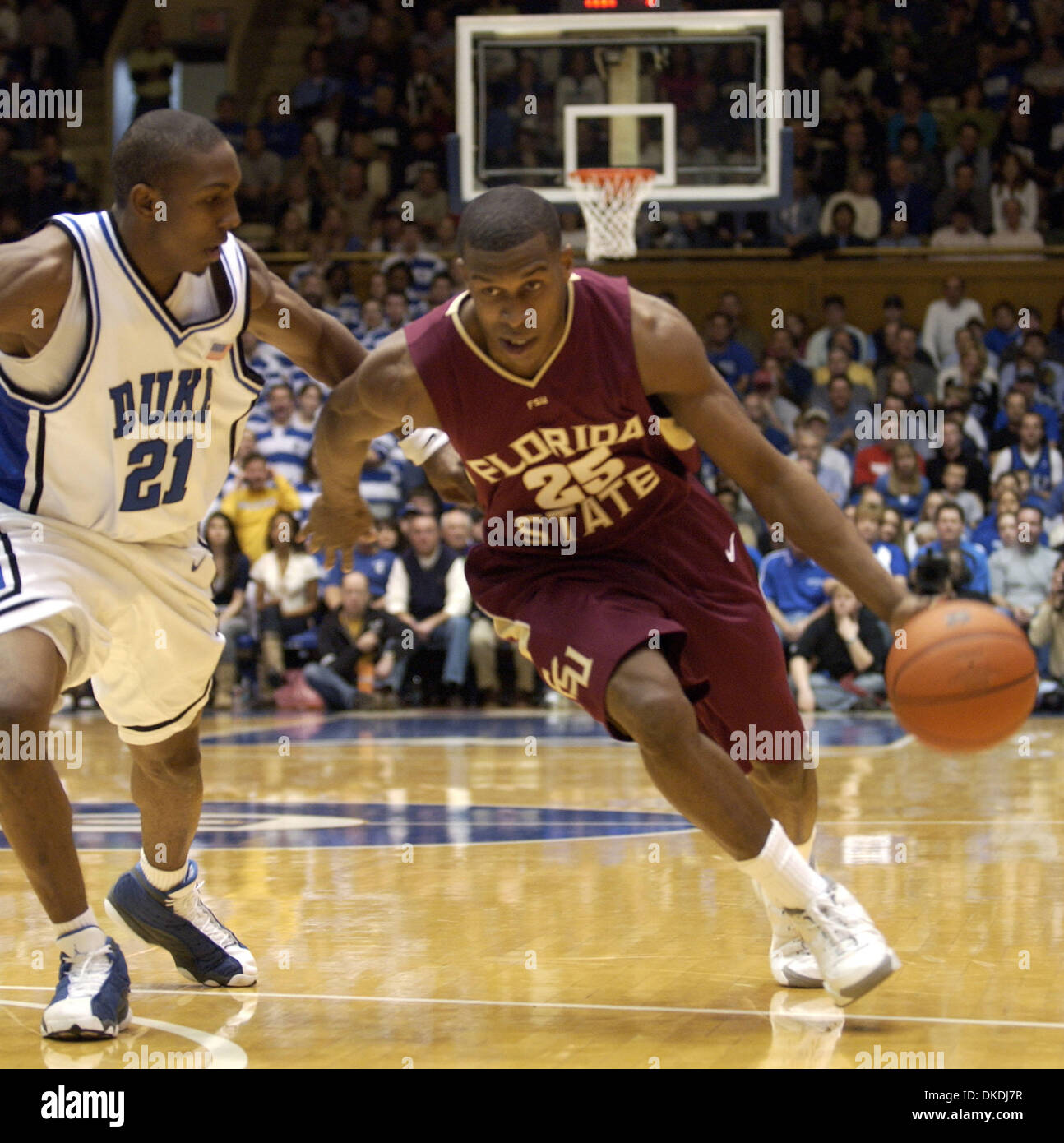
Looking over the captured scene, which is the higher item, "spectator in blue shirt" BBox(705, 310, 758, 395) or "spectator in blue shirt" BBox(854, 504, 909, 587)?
"spectator in blue shirt" BBox(705, 310, 758, 395)

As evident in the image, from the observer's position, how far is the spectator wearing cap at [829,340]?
44.4ft

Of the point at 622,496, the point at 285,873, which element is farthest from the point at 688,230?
the point at 622,496

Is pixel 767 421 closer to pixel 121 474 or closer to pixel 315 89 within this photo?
pixel 315 89

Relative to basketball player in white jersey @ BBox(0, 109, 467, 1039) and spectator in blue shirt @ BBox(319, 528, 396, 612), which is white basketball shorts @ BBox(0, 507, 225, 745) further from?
spectator in blue shirt @ BBox(319, 528, 396, 612)

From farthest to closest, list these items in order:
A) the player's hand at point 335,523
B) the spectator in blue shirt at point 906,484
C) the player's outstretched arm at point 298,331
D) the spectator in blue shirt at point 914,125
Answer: the spectator in blue shirt at point 914,125, the spectator in blue shirt at point 906,484, the player's hand at point 335,523, the player's outstretched arm at point 298,331

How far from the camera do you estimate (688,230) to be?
1425 cm

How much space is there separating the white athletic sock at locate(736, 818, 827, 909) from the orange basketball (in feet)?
1.27

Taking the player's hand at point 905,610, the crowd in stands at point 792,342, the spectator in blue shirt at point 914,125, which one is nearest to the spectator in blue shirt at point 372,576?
the crowd in stands at point 792,342

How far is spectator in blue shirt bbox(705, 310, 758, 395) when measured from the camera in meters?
13.3

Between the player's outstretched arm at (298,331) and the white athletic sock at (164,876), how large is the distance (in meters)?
1.32

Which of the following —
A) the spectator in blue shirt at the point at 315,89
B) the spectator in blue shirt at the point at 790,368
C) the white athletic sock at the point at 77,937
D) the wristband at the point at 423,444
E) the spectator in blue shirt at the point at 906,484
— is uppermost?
the spectator in blue shirt at the point at 315,89

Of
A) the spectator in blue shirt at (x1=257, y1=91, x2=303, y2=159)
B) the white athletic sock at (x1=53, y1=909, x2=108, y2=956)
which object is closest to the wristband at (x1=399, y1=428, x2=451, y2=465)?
the white athletic sock at (x1=53, y1=909, x2=108, y2=956)

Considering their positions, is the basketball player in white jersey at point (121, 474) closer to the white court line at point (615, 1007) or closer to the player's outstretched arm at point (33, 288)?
the player's outstretched arm at point (33, 288)

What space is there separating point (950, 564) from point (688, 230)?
4661mm
